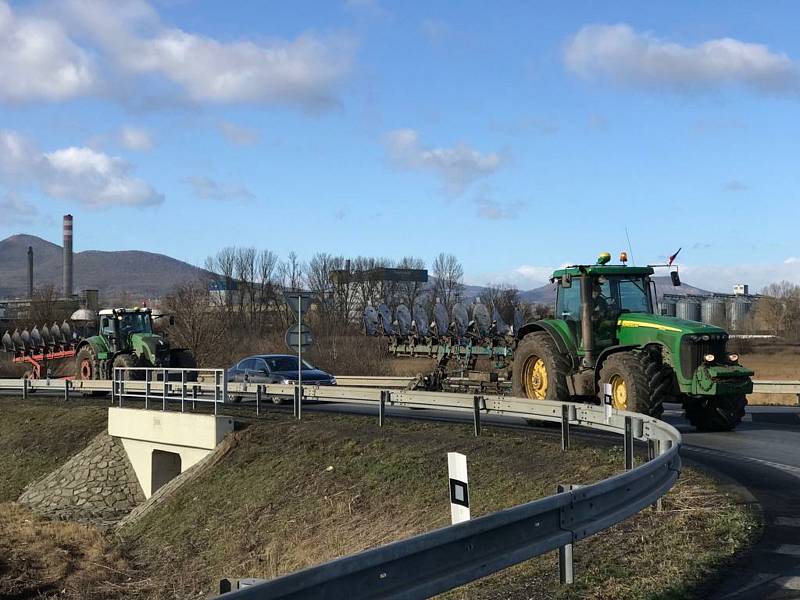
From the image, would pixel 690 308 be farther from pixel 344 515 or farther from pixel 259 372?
pixel 344 515

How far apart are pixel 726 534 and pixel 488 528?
11.1 ft

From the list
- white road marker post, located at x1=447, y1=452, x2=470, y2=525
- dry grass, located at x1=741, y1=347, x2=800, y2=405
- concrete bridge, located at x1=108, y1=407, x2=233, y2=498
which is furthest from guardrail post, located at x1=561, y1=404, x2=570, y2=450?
dry grass, located at x1=741, y1=347, x2=800, y2=405

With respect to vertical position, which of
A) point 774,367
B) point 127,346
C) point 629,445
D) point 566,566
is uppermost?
point 127,346

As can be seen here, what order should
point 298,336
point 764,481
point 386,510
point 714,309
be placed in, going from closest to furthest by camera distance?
point 764,481 → point 386,510 → point 298,336 → point 714,309

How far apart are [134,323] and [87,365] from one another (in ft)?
8.75

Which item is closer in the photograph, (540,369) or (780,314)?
(540,369)

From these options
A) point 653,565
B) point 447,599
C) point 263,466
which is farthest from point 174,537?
point 653,565

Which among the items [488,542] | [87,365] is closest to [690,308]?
[87,365]

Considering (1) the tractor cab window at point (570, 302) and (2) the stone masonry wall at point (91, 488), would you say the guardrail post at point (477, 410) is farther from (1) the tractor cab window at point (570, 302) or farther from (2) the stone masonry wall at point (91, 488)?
(2) the stone masonry wall at point (91, 488)

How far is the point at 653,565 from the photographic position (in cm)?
684

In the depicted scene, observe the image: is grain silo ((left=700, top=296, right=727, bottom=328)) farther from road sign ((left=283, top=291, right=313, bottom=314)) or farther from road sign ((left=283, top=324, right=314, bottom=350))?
road sign ((left=283, top=324, right=314, bottom=350))

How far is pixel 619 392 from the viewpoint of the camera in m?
15.7

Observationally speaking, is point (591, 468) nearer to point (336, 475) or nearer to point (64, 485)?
point (336, 475)

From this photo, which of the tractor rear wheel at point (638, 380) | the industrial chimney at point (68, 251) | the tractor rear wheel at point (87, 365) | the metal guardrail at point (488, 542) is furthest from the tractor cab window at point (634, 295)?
the industrial chimney at point (68, 251)
